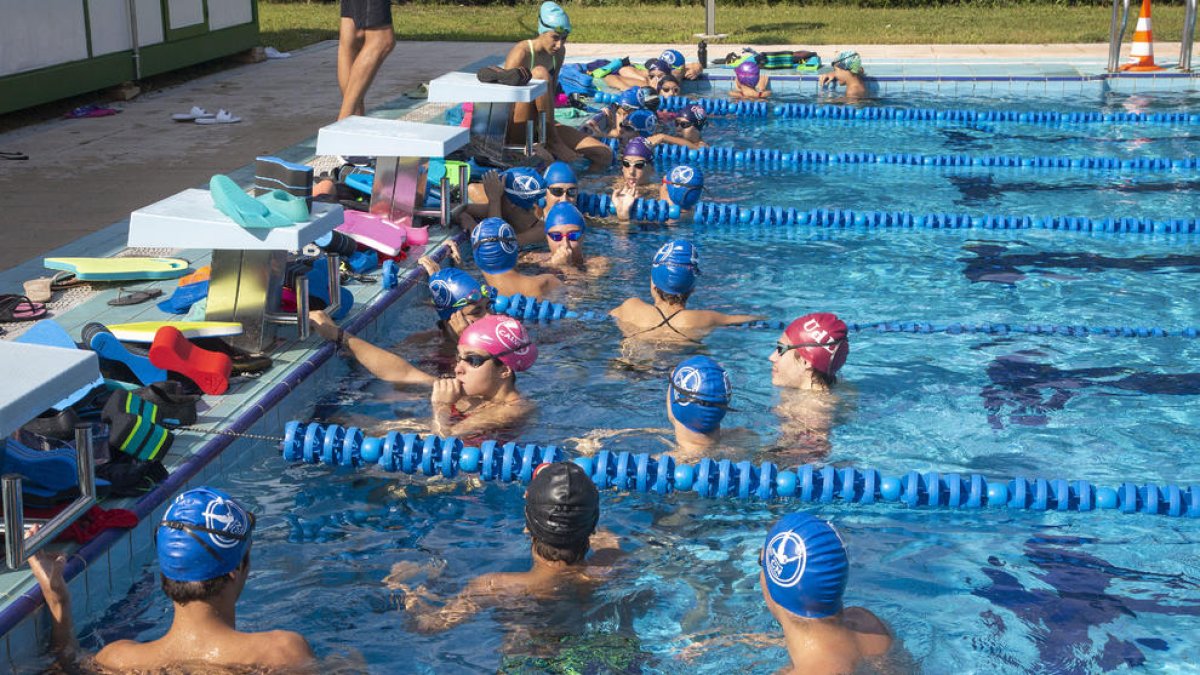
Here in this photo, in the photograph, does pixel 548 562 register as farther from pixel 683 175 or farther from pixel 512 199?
pixel 683 175

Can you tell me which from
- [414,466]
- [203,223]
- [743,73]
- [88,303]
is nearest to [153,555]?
[414,466]

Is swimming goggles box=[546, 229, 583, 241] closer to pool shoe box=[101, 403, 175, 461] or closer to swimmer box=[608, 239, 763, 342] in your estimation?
swimmer box=[608, 239, 763, 342]

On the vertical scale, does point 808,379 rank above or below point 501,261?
below

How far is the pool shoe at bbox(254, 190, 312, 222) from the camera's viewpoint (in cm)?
604

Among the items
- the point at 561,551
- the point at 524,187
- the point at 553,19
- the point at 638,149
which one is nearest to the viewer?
the point at 561,551

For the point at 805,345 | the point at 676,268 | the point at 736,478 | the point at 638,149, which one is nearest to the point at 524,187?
the point at 638,149

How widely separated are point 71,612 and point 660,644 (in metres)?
1.81

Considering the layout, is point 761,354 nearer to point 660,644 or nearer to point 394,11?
point 660,644

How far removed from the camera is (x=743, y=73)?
1522cm

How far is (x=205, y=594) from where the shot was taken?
145 inches

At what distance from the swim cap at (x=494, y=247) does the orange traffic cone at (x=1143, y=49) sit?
35.3 ft

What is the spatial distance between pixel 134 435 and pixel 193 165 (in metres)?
5.67

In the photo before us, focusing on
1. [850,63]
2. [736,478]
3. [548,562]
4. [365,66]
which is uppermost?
[365,66]

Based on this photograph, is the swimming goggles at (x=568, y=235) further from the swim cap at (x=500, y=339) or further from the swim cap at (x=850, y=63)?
the swim cap at (x=850, y=63)
